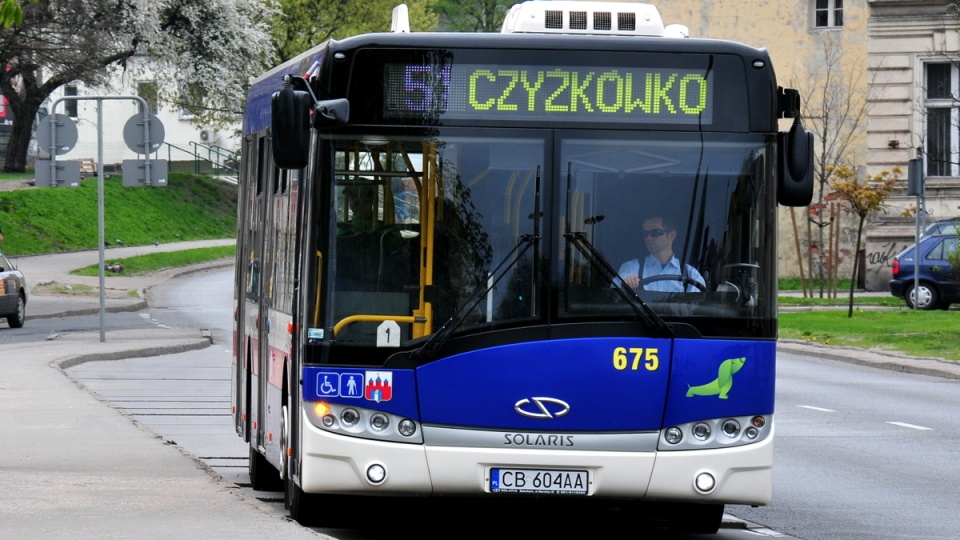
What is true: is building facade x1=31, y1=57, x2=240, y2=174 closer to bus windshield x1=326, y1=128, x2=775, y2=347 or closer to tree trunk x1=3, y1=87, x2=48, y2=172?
tree trunk x1=3, y1=87, x2=48, y2=172

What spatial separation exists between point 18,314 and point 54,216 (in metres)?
23.6

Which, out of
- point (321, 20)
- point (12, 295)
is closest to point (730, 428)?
point (12, 295)

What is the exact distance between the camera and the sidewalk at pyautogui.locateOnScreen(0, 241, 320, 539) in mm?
8492

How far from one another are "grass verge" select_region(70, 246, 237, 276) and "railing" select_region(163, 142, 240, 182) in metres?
15.9

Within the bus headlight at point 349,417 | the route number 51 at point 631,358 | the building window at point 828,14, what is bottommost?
the bus headlight at point 349,417

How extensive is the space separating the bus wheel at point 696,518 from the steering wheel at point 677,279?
5.32ft

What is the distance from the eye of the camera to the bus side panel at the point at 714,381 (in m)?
8.51

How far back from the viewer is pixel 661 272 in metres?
8.57

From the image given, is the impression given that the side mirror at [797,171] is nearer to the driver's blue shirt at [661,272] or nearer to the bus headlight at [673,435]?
the driver's blue shirt at [661,272]

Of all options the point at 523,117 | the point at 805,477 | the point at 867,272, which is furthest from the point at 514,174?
the point at 867,272

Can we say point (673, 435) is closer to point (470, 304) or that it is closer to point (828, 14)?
point (470, 304)

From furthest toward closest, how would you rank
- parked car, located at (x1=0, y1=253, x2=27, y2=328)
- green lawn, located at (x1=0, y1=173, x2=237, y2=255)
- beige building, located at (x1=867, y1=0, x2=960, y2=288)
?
green lawn, located at (x1=0, y1=173, x2=237, y2=255) → beige building, located at (x1=867, y1=0, x2=960, y2=288) → parked car, located at (x1=0, y1=253, x2=27, y2=328)

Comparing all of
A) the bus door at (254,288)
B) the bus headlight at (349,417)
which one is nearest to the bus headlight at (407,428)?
the bus headlight at (349,417)

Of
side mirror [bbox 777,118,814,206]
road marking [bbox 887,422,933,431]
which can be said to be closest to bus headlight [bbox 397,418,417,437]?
side mirror [bbox 777,118,814,206]
